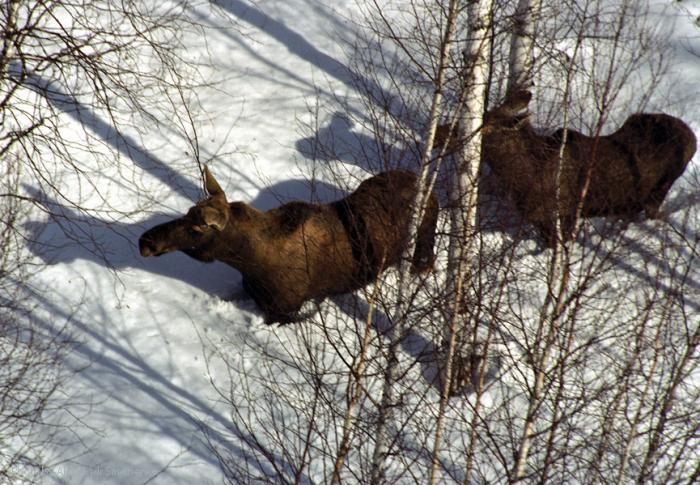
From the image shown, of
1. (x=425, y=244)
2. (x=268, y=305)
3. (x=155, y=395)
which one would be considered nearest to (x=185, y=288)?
(x=268, y=305)

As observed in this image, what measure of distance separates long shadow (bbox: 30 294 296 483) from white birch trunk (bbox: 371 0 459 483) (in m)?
1.86

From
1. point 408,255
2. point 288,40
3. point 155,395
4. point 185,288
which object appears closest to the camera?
point 408,255

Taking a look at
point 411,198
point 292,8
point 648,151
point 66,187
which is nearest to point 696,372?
A: point 648,151

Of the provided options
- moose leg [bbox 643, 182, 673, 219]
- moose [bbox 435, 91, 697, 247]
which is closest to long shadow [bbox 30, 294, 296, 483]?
moose [bbox 435, 91, 697, 247]

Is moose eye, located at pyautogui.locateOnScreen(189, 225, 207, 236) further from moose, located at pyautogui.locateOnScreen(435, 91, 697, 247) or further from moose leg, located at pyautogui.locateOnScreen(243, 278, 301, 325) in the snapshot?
moose, located at pyautogui.locateOnScreen(435, 91, 697, 247)

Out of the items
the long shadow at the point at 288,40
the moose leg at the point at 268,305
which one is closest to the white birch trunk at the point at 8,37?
the moose leg at the point at 268,305

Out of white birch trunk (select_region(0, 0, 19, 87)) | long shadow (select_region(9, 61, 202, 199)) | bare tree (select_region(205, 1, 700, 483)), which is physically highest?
long shadow (select_region(9, 61, 202, 199))

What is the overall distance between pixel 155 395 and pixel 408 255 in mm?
3638

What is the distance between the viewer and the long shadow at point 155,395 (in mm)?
8828

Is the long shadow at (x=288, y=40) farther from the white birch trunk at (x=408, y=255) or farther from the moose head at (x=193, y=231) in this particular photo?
the white birch trunk at (x=408, y=255)

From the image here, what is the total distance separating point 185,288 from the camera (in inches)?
409

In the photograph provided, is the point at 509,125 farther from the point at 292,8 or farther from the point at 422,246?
the point at 292,8

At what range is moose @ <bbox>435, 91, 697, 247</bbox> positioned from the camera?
8.38 m

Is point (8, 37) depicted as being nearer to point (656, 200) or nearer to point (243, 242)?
Result: point (243, 242)
